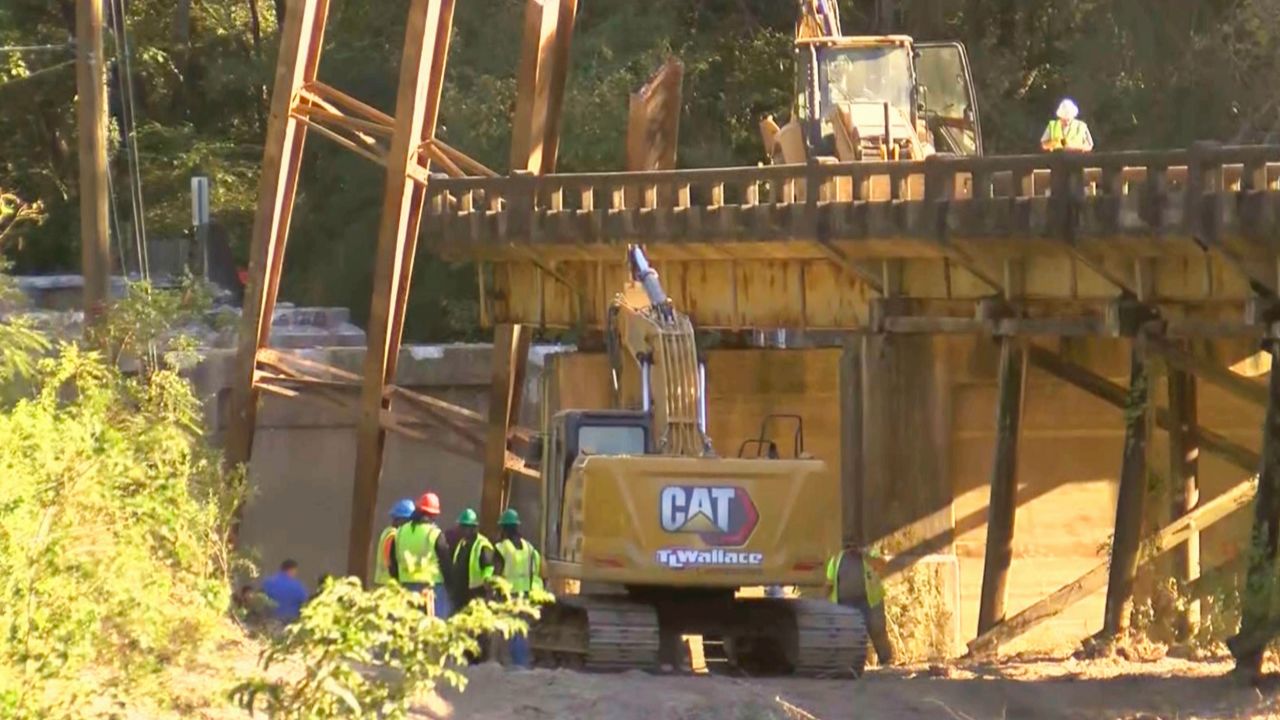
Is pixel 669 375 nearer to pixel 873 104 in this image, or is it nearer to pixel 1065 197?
pixel 1065 197

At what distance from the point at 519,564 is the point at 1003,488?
567 cm

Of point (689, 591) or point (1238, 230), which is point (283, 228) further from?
point (1238, 230)

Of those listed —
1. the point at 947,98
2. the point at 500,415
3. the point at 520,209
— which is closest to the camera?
the point at 520,209

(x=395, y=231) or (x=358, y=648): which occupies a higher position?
(x=395, y=231)

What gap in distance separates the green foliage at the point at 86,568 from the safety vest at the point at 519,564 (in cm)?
342

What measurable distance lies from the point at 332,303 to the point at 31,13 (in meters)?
8.33

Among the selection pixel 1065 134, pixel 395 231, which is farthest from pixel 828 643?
pixel 395 231

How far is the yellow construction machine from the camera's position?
24.3 meters

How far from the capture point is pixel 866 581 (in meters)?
21.8

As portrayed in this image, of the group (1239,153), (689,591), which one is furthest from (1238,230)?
(689,591)

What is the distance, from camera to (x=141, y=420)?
679 inches

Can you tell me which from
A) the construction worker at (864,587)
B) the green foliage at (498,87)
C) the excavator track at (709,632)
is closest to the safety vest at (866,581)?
the construction worker at (864,587)

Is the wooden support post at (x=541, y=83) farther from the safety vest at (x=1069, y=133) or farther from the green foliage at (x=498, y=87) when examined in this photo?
the green foliage at (x=498, y=87)

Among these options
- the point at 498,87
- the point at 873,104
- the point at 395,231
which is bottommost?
the point at 395,231
